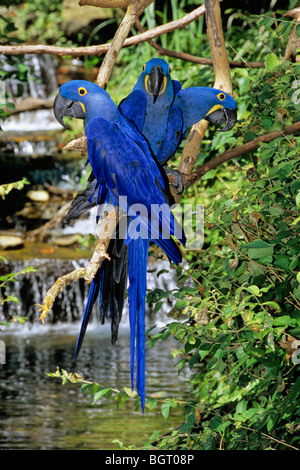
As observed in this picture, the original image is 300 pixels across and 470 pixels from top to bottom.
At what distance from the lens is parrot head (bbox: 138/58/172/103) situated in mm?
1731

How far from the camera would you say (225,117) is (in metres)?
1.80

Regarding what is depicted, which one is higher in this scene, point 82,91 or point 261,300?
point 82,91

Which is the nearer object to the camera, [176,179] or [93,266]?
[93,266]

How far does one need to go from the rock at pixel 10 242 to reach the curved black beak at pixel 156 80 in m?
5.51

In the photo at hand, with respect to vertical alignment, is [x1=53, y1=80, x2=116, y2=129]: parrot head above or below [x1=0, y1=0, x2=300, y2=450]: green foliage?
above

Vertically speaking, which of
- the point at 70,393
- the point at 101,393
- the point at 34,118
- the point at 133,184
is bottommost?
the point at 70,393

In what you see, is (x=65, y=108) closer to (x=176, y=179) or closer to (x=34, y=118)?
(x=176, y=179)

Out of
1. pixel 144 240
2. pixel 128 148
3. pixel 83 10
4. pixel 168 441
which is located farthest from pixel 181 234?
pixel 83 10

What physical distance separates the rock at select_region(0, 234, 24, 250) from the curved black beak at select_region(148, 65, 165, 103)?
18.1 feet

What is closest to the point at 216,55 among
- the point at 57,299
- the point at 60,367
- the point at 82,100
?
the point at 82,100

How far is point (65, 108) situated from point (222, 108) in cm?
48

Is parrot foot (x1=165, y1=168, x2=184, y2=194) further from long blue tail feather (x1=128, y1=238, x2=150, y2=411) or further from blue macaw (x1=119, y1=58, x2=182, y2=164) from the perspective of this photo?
long blue tail feather (x1=128, y1=238, x2=150, y2=411)

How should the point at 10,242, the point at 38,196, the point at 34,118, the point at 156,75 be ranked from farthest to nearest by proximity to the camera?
the point at 34,118
the point at 38,196
the point at 10,242
the point at 156,75

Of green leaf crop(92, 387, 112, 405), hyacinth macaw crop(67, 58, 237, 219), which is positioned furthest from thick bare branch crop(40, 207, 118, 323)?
green leaf crop(92, 387, 112, 405)
